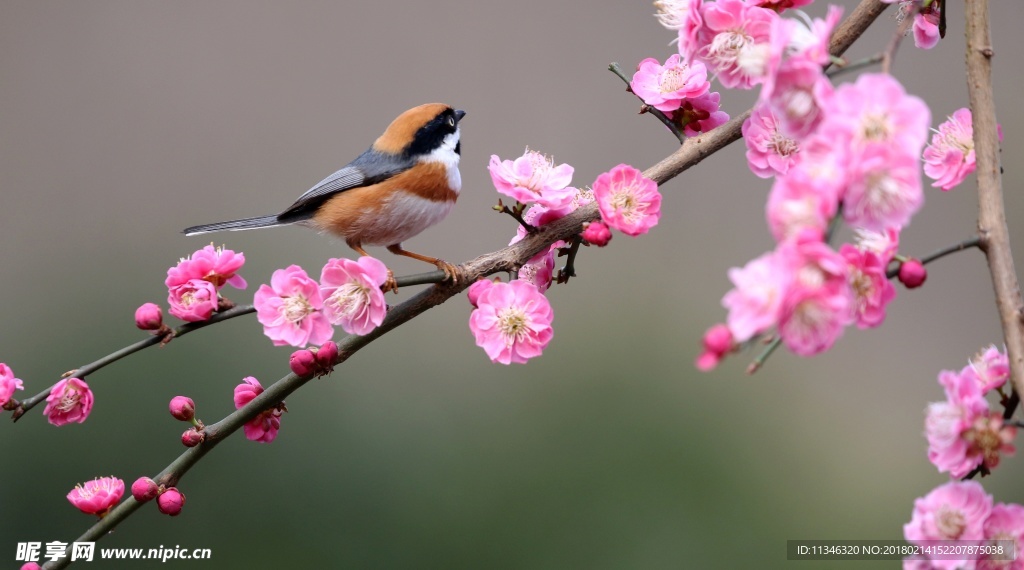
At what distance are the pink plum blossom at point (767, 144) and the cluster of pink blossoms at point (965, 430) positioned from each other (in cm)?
27

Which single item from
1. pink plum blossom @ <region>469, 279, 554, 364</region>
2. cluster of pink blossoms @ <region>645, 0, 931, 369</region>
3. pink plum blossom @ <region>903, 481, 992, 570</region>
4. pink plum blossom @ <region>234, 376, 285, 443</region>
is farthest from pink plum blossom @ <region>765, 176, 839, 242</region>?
pink plum blossom @ <region>234, 376, 285, 443</region>

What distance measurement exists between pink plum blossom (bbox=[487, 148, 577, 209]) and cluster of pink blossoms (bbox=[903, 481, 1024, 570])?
0.44 metres

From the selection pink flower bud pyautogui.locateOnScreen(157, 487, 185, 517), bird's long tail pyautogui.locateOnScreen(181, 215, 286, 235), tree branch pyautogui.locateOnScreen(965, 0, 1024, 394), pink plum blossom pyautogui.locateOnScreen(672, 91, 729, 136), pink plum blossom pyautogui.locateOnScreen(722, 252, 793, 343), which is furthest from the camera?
bird's long tail pyautogui.locateOnScreen(181, 215, 286, 235)

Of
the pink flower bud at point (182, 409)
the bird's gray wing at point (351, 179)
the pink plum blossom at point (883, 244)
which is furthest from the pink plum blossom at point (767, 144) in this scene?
the pink flower bud at point (182, 409)

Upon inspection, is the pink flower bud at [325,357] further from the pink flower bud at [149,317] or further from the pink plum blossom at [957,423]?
the pink plum blossom at [957,423]

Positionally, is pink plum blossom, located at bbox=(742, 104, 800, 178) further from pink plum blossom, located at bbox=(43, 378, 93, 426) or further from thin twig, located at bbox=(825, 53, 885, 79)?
pink plum blossom, located at bbox=(43, 378, 93, 426)

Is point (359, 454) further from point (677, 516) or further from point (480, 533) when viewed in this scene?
point (677, 516)

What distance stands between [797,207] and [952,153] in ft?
1.36

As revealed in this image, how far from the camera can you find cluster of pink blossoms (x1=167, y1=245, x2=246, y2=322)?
2.67ft

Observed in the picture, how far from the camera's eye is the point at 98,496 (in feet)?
2.72

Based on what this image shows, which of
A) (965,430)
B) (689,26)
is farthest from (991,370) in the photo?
(689,26)

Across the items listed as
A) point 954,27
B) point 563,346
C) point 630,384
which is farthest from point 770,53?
point 954,27

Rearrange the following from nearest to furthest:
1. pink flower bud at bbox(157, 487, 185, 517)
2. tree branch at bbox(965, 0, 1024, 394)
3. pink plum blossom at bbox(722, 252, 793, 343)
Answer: pink plum blossom at bbox(722, 252, 793, 343) → tree branch at bbox(965, 0, 1024, 394) → pink flower bud at bbox(157, 487, 185, 517)

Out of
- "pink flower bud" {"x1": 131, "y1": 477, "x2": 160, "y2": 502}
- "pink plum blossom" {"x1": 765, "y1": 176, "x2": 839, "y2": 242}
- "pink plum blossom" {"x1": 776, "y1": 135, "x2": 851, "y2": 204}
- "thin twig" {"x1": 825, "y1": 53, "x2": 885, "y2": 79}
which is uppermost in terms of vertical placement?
"thin twig" {"x1": 825, "y1": 53, "x2": 885, "y2": 79}
